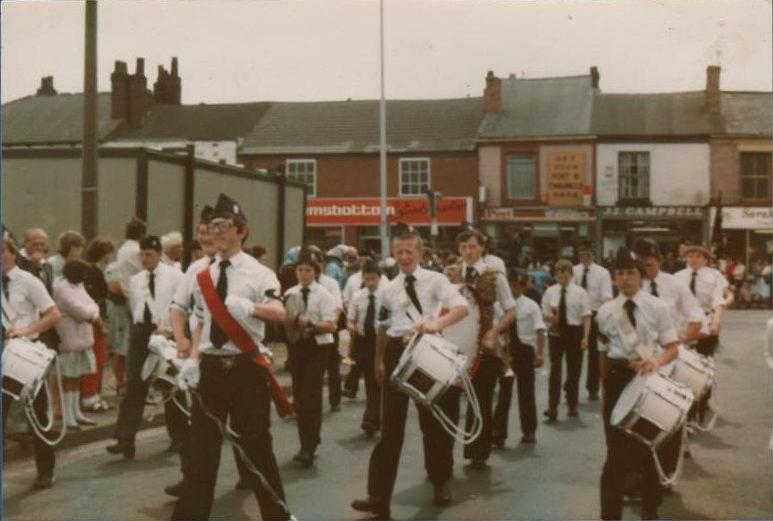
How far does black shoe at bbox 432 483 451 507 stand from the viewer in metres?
7.74

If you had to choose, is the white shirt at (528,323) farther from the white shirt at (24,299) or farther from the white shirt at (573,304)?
the white shirt at (24,299)

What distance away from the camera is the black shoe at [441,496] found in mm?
7742

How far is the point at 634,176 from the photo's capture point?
123ft

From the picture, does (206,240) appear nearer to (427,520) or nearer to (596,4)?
(427,520)

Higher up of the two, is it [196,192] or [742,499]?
[196,192]

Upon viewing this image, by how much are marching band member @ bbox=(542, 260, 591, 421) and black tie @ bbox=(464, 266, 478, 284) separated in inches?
142

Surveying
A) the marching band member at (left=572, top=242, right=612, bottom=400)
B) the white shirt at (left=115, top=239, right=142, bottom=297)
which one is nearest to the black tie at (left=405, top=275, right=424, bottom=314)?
the white shirt at (left=115, top=239, right=142, bottom=297)

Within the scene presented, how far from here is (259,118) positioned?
42.2 metres

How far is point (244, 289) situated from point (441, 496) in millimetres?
2236

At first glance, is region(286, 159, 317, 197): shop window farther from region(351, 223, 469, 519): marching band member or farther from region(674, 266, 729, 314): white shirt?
region(351, 223, 469, 519): marching band member

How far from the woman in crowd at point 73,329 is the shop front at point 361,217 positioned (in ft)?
90.5

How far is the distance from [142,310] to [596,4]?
4.74 metres

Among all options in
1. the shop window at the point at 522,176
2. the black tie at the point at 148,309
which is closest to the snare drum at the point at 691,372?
the black tie at the point at 148,309

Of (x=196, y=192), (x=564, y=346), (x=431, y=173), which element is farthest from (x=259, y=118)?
(x=564, y=346)
